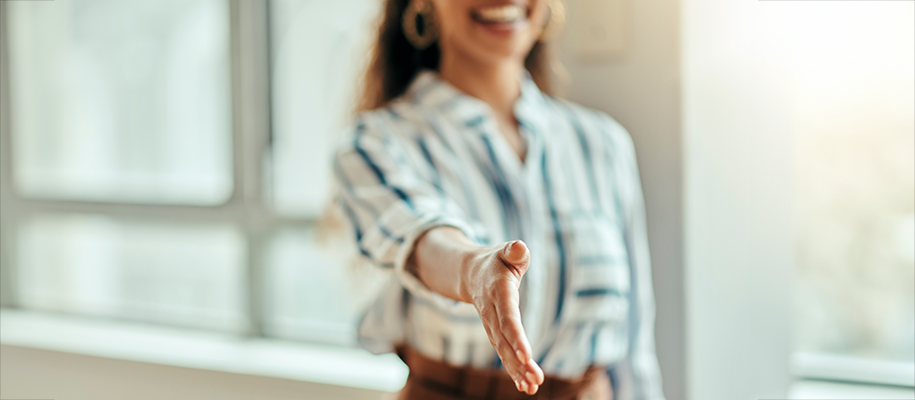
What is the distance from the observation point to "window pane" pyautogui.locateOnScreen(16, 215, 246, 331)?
929 millimetres

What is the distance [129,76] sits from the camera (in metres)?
0.53

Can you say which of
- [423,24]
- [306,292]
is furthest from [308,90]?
[423,24]

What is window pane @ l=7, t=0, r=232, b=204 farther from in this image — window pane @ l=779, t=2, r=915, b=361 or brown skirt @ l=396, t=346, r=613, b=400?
window pane @ l=779, t=2, r=915, b=361

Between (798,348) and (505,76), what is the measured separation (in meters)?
0.40

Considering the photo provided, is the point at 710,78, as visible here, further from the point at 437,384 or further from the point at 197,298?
the point at 197,298

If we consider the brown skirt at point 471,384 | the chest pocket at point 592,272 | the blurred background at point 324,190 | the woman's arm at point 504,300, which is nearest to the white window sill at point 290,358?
the blurred background at point 324,190

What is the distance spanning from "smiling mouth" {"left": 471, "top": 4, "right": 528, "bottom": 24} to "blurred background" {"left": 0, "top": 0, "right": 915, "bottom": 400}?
0.14m

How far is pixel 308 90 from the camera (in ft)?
2.89

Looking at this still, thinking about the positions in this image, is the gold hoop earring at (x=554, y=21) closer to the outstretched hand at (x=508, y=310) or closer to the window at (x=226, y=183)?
the window at (x=226, y=183)

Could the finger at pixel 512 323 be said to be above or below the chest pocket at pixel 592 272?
above

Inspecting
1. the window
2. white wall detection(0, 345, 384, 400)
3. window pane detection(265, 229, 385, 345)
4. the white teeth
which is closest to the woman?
the white teeth

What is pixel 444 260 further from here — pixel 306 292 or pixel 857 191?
pixel 306 292

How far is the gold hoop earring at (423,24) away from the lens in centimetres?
49

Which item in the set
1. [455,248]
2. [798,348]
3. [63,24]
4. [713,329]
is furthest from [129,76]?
[798,348]
